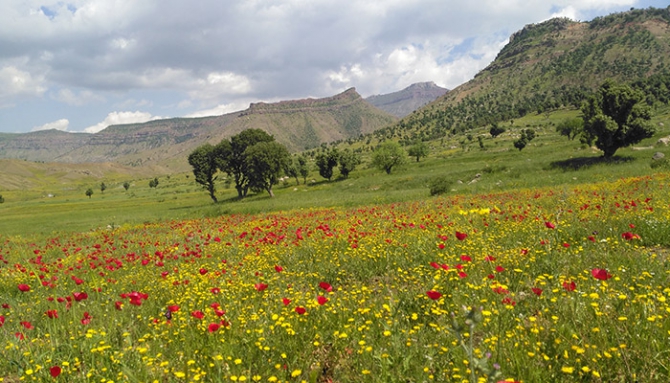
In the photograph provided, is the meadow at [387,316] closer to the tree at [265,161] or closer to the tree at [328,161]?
the tree at [265,161]

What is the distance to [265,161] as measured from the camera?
57.8 metres

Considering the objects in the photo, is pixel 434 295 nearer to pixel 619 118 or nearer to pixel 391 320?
pixel 391 320

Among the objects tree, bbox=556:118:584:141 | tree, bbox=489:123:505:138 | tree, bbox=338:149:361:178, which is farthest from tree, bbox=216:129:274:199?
tree, bbox=489:123:505:138

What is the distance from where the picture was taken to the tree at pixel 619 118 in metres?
36.6

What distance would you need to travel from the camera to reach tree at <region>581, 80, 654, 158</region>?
36.6 m

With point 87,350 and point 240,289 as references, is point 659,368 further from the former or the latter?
point 87,350

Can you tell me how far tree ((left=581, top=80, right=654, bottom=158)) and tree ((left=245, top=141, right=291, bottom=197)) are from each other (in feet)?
146

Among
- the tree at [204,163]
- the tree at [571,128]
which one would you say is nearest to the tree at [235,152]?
the tree at [204,163]

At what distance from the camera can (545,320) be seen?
4.10 m

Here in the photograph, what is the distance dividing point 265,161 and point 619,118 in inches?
1908

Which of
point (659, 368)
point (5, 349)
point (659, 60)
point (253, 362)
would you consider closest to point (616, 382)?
point (659, 368)

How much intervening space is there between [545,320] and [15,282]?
13.1 metres

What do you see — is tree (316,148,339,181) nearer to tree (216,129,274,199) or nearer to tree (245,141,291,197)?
tree (216,129,274,199)

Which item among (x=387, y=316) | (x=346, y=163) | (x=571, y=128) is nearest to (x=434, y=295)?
(x=387, y=316)
